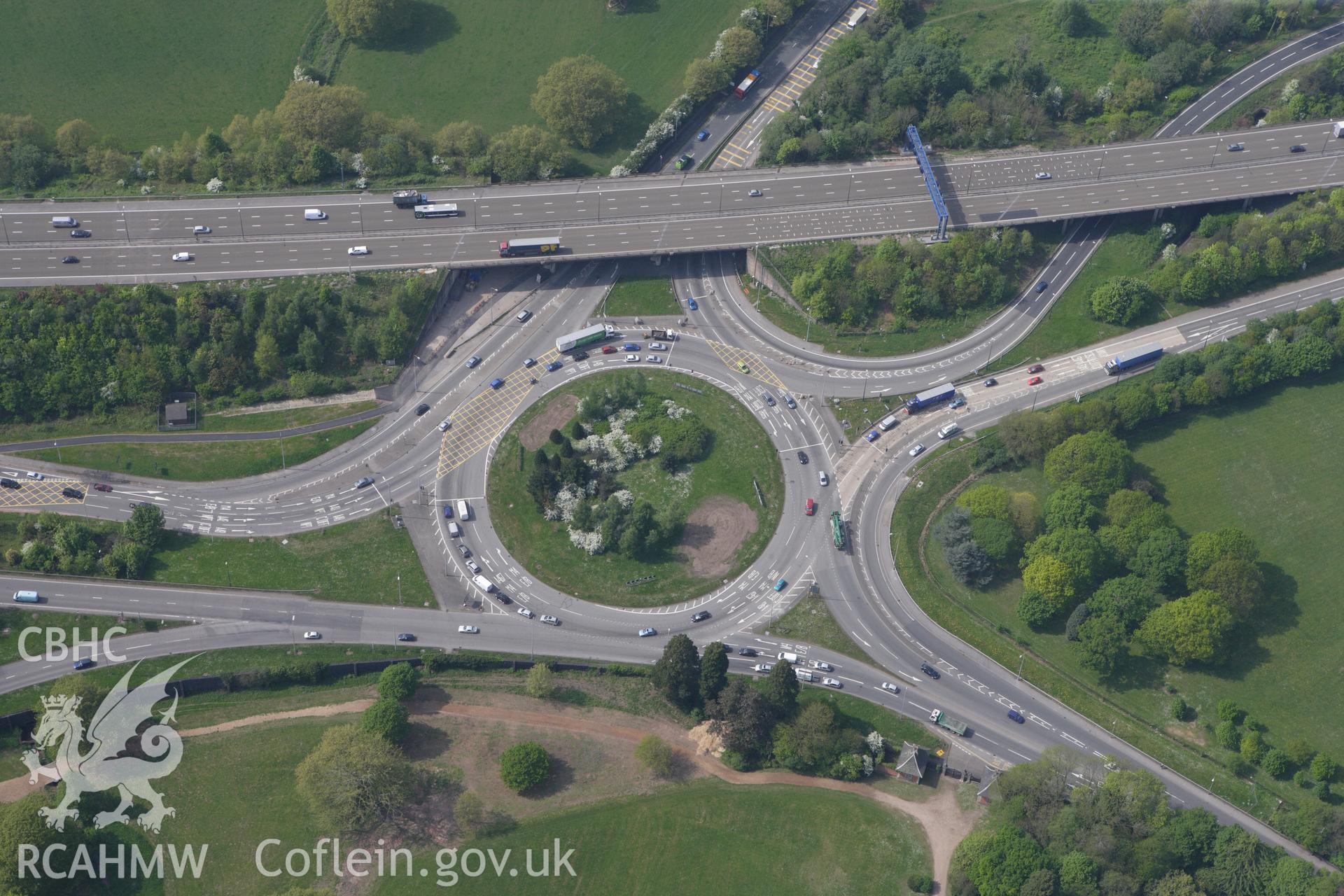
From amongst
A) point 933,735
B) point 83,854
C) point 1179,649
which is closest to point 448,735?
point 83,854

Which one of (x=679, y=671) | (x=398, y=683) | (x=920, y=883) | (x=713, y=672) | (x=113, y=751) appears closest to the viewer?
(x=920, y=883)

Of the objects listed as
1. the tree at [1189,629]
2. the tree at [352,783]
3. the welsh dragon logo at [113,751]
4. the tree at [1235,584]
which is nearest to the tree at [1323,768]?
the tree at [1189,629]

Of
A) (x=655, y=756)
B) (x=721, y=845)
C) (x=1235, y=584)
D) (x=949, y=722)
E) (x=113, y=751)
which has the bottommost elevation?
(x=113, y=751)

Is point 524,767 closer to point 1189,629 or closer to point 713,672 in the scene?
point 713,672

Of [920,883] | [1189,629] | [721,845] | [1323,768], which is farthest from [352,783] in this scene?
[1323,768]

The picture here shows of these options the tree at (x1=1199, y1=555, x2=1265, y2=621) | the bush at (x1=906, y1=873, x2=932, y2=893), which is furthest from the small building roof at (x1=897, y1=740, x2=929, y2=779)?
the tree at (x1=1199, y1=555, x2=1265, y2=621)

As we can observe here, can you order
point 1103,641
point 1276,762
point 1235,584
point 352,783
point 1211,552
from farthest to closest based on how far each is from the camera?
point 1211,552 < point 1235,584 < point 1103,641 < point 1276,762 < point 352,783

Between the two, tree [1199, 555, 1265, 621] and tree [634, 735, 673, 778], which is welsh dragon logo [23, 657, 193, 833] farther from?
tree [1199, 555, 1265, 621]
